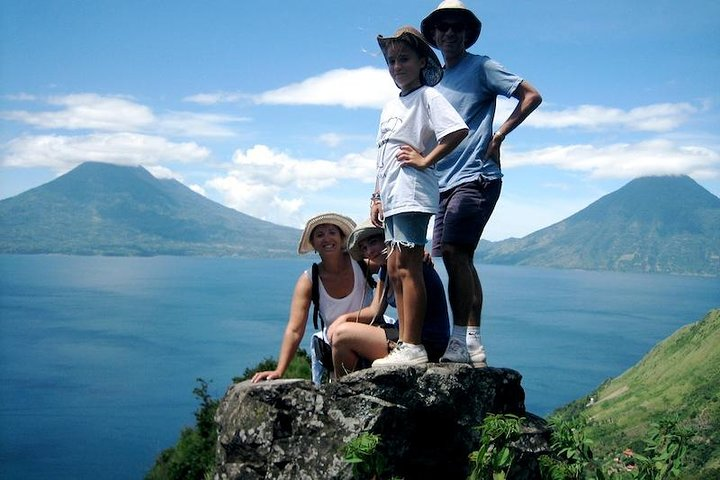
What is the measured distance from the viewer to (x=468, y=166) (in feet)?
15.0

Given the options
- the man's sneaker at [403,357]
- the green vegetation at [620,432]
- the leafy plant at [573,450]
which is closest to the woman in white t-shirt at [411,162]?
the man's sneaker at [403,357]

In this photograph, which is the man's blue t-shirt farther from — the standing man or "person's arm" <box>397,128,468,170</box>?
"person's arm" <box>397,128,468,170</box>

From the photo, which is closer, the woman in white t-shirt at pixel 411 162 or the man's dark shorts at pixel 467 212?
the woman in white t-shirt at pixel 411 162

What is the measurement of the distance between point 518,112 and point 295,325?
2031mm

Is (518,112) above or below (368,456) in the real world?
above

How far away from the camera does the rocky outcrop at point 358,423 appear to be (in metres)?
4.05

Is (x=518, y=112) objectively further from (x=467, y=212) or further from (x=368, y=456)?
(x=368, y=456)

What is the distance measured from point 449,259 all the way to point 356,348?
832 mm

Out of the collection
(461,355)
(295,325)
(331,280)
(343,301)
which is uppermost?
(331,280)

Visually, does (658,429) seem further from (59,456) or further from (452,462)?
(59,456)

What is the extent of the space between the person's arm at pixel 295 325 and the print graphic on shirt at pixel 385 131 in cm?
90

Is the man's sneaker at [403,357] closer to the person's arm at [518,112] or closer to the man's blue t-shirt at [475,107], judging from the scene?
the man's blue t-shirt at [475,107]

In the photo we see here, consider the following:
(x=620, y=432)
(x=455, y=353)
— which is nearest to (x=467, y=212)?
(x=455, y=353)

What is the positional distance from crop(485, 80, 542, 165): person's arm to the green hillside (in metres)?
42.6
